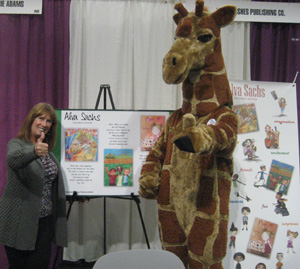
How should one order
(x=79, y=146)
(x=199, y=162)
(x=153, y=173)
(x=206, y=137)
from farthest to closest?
1. (x=79, y=146)
2. (x=153, y=173)
3. (x=199, y=162)
4. (x=206, y=137)

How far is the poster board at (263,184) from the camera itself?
1982 mm

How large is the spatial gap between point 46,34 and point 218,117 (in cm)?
187

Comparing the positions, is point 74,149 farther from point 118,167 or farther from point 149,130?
point 149,130

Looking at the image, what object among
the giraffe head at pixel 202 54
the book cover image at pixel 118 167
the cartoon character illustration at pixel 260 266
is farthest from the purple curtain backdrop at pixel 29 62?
the cartoon character illustration at pixel 260 266

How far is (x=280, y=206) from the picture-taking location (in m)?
2.00

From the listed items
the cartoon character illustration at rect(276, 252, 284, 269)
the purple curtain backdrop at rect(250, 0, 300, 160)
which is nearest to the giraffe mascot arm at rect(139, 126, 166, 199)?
the cartoon character illustration at rect(276, 252, 284, 269)

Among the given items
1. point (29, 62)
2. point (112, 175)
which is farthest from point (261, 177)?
point (29, 62)

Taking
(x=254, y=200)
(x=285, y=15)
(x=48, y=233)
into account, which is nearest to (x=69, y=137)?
(x=48, y=233)

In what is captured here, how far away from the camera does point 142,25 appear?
243cm

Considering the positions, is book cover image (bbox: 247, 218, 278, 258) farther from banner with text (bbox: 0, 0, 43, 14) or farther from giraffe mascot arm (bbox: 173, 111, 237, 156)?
banner with text (bbox: 0, 0, 43, 14)

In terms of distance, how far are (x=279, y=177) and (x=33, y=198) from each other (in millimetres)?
1751

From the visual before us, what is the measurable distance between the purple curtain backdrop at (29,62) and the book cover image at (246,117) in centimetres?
150

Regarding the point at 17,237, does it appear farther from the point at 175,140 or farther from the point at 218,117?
the point at 218,117

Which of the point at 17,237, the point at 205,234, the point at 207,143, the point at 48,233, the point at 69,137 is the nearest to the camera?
the point at 207,143
